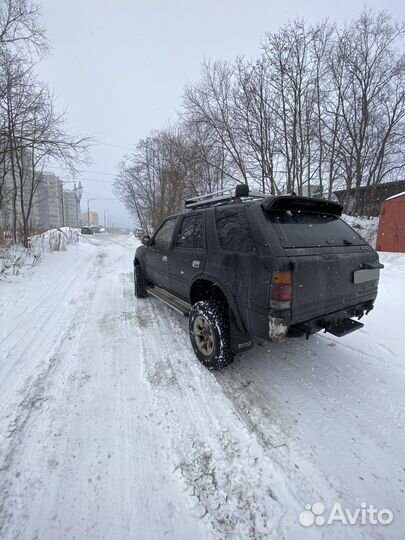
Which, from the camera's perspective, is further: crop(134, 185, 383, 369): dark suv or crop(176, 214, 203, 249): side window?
crop(176, 214, 203, 249): side window

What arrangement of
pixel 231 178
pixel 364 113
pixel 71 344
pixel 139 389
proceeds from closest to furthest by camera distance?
1. pixel 139 389
2. pixel 71 344
3. pixel 364 113
4. pixel 231 178

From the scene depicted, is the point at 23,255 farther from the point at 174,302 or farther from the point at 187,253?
the point at 187,253

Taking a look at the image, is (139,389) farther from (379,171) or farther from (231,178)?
(379,171)

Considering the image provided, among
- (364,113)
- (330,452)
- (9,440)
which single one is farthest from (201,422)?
(364,113)

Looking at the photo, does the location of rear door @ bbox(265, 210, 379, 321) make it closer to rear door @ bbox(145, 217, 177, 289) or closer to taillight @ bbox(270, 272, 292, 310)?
taillight @ bbox(270, 272, 292, 310)

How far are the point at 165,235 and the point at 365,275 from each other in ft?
9.85

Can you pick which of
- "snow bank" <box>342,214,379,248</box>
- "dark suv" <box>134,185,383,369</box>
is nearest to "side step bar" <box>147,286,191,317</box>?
"dark suv" <box>134,185,383,369</box>

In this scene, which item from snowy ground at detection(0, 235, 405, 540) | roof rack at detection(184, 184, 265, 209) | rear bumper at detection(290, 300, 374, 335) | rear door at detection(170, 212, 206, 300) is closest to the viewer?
snowy ground at detection(0, 235, 405, 540)

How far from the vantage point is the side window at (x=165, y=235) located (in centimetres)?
409

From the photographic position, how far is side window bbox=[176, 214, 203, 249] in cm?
321

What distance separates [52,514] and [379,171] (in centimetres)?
2031

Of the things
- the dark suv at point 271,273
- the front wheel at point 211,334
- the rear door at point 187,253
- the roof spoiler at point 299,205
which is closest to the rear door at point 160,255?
the rear door at point 187,253

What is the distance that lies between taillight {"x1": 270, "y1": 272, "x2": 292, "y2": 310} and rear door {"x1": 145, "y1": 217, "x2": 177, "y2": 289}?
227 cm

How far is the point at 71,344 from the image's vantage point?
3.44 meters
